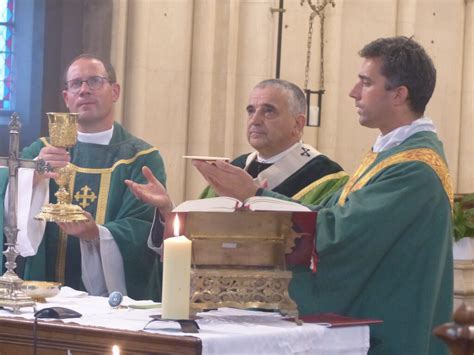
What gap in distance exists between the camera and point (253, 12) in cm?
977

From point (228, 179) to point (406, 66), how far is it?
0.91 metres

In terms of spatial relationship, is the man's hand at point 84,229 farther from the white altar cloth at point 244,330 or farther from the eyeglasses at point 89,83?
the white altar cloth at point 244,330

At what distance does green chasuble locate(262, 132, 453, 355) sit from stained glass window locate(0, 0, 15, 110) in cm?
448

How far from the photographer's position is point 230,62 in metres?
9.70

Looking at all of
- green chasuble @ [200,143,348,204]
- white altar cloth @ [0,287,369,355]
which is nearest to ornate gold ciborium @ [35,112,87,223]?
white altar cloth @ [0,287,369,355]

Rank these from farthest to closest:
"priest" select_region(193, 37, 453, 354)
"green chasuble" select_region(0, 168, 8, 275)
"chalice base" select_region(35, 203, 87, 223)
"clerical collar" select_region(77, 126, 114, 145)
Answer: "clerical collar" select_region(77, 126, 114, 145) < "green chasuble" select_region(0, 168, 8, 275) < "priest" select_region(193, 37, 453, 354) < "chalice base" select_region(35, 203, 87, 223)

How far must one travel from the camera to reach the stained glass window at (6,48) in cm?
905

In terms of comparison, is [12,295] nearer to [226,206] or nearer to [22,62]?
[226,206]

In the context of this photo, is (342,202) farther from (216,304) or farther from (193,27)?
(193,27)

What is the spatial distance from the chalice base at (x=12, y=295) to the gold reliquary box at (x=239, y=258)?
0.53 metres

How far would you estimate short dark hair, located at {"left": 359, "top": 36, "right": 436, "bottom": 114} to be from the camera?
5195 millimetres

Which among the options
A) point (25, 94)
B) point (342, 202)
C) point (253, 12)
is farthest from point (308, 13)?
point (342, 202)

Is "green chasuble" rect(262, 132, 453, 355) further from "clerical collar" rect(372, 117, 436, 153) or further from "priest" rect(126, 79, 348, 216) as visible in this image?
"priest" rect(126, 79, 348, 216)

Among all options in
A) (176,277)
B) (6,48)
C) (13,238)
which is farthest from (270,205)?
(6,48)
